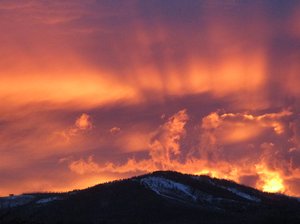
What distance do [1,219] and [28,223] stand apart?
7964 mm

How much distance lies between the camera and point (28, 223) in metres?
190

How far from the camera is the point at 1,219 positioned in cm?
18375
